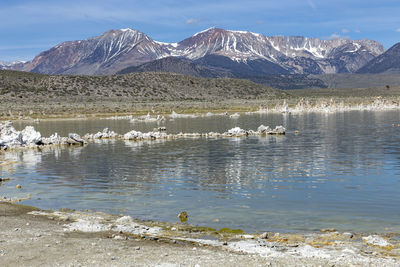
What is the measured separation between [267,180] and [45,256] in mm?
16805

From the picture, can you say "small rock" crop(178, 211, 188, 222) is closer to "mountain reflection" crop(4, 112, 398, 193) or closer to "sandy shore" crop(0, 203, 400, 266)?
"sandy shore" crop(0, 203, 400, 266)

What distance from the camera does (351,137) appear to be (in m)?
54.7

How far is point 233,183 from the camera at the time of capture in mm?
27969

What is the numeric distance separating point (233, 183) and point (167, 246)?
1251 cm

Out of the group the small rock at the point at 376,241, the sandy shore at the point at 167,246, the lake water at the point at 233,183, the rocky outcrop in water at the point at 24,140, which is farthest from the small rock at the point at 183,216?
the rocky outcrop in water at the point at 24,140

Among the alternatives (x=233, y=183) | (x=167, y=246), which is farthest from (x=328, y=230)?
(x=233, y=183)

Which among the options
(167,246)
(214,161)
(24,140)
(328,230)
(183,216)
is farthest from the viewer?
(24,140)

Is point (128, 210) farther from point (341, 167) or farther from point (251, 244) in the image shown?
point (341, 167)

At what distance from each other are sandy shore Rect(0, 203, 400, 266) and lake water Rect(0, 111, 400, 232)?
1747mm

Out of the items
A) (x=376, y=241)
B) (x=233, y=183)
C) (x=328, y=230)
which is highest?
(x=233, y=183)

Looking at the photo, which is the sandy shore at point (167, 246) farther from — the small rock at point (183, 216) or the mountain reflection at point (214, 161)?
the mountain reflection at point (214, 161)

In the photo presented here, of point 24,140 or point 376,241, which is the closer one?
point 376,241

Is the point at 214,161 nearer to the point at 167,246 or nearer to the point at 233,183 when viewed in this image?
the point at 233,183

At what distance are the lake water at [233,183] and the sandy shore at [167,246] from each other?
175cm
